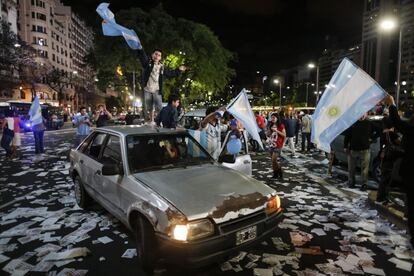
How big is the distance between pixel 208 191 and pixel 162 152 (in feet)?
4.01

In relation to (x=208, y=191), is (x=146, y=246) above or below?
below

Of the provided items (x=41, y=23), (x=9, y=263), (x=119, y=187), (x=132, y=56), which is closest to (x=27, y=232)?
(x=9, y=263)

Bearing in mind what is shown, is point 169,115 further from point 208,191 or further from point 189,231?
point 189,231

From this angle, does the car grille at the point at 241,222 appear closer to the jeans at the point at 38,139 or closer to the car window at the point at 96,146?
the car window at the point at 96,146

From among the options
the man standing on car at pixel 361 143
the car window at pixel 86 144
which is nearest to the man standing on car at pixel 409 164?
the man standing on car at pixel 361 143

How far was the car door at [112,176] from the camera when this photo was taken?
4234 millimetres

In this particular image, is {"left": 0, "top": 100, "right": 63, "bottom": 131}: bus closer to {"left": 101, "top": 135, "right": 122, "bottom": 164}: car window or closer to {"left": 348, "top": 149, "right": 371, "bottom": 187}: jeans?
{"left": 101, "top": 135, "right": 122, "bottom": 164}: car window

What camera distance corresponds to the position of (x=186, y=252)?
311 centimetres

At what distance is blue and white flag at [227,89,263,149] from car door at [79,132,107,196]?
9.10ft

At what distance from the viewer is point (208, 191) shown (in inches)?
144

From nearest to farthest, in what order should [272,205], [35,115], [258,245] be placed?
[272,205] < [258,245] < [35,115]

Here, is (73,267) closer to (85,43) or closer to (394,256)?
(394,256)

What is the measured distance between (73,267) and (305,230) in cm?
339

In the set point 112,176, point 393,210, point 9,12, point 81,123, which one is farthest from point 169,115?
point 9,12
